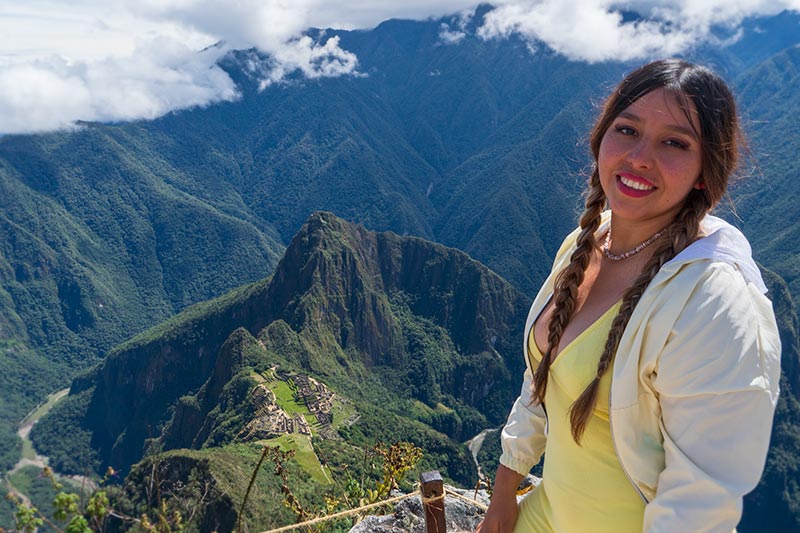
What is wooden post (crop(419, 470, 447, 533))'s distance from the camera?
478 centimetres

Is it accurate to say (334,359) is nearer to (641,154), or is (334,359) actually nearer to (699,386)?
(641,154)

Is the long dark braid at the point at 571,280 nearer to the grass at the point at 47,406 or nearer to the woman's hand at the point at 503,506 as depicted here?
the woman's hand at the point at 503,506

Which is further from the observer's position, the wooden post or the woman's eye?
the wooden post

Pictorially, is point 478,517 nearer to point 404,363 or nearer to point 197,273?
point 404,363

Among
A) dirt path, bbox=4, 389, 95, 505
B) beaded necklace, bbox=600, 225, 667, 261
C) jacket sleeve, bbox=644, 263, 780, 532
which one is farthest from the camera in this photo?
dirt path, bbox=4, 389, 95, 505

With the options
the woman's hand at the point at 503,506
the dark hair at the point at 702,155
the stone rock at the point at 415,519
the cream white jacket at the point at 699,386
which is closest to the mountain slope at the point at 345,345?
the stone rock at the point at 415,519

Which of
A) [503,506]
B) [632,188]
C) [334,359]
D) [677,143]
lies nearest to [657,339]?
[632,188]

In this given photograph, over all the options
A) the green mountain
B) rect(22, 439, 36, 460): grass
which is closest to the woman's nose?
the green mountain

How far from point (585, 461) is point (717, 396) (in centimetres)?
92

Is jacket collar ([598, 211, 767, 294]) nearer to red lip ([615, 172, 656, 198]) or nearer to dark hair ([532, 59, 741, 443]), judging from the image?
dark hair ([532, 59, 741, 443])

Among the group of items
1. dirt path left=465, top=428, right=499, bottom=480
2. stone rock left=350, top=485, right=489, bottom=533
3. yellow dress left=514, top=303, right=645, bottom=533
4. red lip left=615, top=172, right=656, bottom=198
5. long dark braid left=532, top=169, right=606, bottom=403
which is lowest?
dirt path left=465, top=428, right=499, bottom=480

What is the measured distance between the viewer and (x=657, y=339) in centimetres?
256

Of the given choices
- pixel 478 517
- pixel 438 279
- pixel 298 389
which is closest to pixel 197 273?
pixel 438 279

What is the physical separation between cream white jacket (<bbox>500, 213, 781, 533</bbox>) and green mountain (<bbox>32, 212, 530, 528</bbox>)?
47558mm
